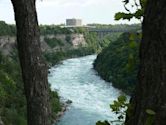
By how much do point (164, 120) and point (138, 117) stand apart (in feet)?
0.50

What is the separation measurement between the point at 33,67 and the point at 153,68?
5.36 ft

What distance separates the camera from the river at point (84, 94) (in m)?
37.7

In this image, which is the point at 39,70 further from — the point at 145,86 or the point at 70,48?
the point at 70,48

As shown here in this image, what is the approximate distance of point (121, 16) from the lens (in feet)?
6.34

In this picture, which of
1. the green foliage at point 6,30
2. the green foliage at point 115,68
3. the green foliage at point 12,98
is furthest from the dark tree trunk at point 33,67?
the green foliage at point 6,30

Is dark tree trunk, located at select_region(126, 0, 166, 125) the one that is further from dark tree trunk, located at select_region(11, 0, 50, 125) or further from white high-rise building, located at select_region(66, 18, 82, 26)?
white high-rise building, located at select_region(66, 18, 82, 26)

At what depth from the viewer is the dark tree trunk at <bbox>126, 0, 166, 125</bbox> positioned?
150cm

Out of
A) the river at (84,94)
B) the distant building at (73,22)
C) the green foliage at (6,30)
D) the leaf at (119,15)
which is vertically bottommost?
the river at (84,94)

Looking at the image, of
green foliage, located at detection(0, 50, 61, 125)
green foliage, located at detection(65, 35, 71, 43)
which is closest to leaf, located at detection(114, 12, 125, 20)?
green foliage, located at detection(0, 50, 61, 125)

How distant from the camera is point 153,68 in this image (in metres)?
1.54

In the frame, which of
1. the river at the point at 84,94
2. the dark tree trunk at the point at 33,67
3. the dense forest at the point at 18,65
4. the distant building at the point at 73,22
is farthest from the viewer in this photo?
the distant building at the point at 73,22

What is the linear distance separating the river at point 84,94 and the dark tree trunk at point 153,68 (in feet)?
110

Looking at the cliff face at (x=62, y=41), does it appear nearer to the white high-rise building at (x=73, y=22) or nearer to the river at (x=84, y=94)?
the river at (x=84, y=94)

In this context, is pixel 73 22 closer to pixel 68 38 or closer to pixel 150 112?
pixel 68 38
